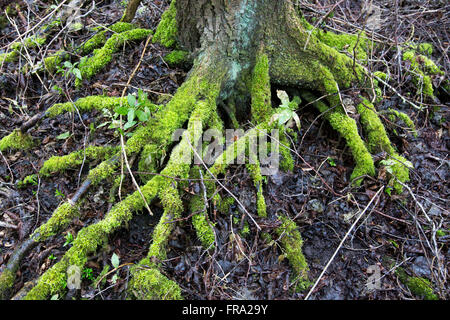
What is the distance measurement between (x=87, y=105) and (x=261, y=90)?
2045mm

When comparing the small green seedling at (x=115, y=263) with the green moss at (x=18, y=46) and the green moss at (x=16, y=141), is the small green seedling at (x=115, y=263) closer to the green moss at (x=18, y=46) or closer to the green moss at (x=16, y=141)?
the green moss at (x=16, y=141)

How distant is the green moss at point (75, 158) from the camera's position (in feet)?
10.8

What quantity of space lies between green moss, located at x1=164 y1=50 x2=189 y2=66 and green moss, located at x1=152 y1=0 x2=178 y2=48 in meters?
0.18

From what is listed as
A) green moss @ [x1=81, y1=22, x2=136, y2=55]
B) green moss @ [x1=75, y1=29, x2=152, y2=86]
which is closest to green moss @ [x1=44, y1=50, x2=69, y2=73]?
green moss @ [x1=81, y1=22, x2=136, y2=55]

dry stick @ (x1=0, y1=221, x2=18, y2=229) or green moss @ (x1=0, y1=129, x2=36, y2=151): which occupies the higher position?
green moss @ (x1=0, y1=129, x2=36, y2=151)

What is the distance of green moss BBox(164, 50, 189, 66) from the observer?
395 centimetres

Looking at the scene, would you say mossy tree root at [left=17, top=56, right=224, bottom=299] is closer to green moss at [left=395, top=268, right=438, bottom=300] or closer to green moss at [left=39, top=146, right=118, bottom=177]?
green moss at [left=39, top=146, right=118, bottom=177]

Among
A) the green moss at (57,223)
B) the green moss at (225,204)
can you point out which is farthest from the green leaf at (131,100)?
the green moss at (225,204)

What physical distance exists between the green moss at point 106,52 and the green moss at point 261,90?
1.76m

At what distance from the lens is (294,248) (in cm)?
295

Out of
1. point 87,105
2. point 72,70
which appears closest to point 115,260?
point 87,105

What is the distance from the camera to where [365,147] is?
3.46 meters

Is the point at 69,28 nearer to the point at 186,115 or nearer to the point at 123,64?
the point at 123,64
